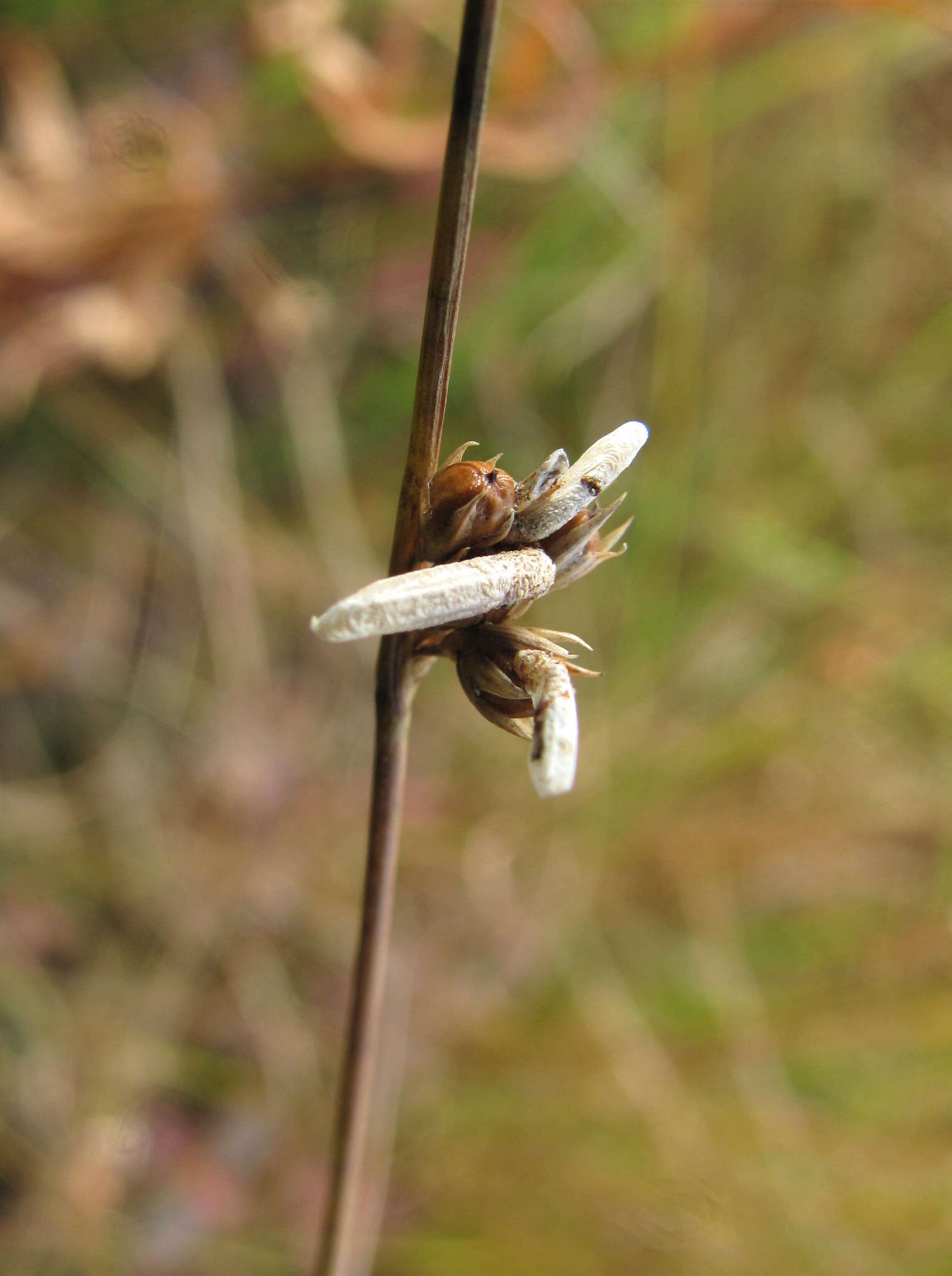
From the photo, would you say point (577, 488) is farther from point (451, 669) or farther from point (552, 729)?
point (451, 669)

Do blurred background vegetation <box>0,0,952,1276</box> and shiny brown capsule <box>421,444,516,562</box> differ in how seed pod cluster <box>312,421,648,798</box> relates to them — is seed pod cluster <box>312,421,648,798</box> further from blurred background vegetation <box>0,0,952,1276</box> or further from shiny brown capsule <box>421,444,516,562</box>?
blurred background vegetation <box>0,0,952,1276</box>

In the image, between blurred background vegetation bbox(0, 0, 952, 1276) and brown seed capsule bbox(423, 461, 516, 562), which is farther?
blurred background vegetation bbox(0, 0, 952, 1276)

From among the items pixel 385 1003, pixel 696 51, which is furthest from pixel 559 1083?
pixel 696 51

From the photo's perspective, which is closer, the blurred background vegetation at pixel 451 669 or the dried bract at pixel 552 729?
the dried bract at pixel 552 729

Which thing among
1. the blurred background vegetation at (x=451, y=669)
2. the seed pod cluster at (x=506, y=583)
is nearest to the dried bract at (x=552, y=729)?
the seed pod cluster at (x=506, y=583)

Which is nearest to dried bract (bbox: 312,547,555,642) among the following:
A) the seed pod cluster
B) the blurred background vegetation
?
the seed pod cluster

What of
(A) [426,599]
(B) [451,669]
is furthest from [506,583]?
(B) [451,669]

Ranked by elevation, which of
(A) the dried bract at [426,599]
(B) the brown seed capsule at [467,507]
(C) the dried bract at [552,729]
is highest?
(B) the brown seed capsule at [467,507]

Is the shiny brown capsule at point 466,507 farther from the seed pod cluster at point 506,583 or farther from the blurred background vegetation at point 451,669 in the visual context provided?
the blurred background vegetation at point 451,669

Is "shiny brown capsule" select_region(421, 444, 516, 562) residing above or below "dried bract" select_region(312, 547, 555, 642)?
above
